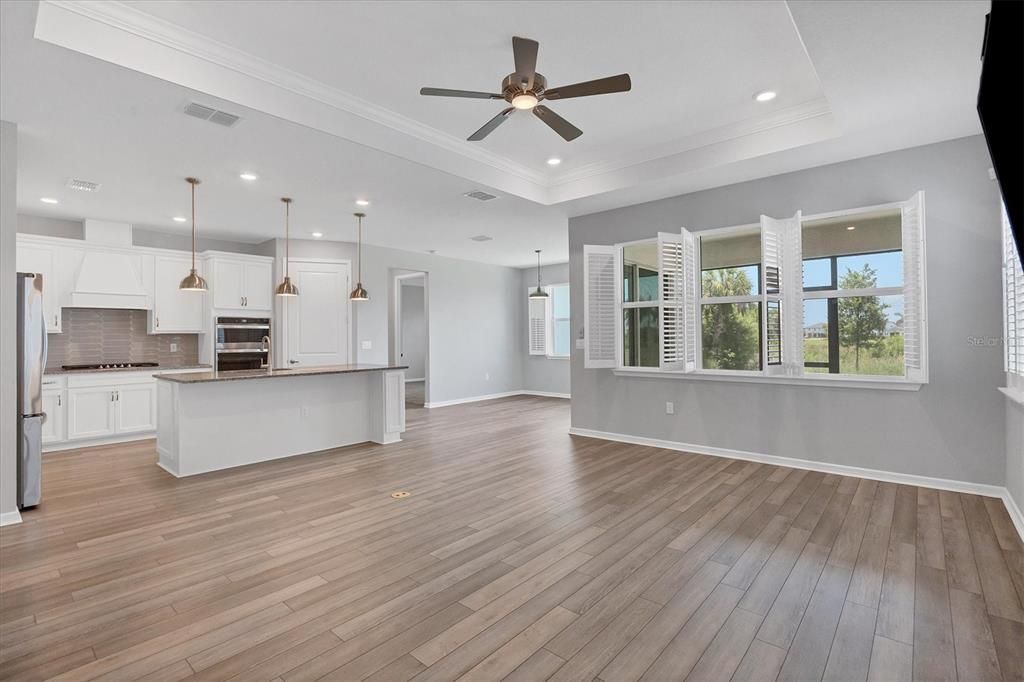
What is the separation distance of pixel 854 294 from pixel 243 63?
515cm

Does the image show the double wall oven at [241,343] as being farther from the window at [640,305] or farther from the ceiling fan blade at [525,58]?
the ceiling fan blade at [525,58]

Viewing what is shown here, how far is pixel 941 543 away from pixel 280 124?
5169mm

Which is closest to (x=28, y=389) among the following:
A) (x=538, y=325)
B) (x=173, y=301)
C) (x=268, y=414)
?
(x=268, y=414)

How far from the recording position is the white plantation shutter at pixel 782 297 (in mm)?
4453

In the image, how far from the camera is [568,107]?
3.92 m

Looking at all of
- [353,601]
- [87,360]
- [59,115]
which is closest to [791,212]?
[353,601]

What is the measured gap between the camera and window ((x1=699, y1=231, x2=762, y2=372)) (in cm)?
500

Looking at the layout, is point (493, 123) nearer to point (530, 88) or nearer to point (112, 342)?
point (530, 88)

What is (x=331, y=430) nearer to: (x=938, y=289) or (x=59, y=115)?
(x=59, y=115)

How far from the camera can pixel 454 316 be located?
9.45m

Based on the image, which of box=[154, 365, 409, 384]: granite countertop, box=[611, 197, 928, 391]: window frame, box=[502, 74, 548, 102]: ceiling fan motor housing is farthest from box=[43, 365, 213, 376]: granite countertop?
box=[502, 74, 548, 102]: ceiling fan motor housing

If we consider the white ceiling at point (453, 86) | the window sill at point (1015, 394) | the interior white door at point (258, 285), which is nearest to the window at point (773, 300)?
the window sill at point (1015, 394)

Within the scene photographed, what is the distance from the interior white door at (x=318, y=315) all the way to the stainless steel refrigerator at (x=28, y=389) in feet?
12.0

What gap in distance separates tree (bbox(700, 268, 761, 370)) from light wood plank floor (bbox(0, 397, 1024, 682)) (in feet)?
4.15
